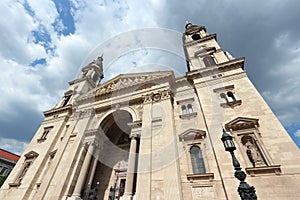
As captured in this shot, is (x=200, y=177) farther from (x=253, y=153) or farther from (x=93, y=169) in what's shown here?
(x=93, y=169)

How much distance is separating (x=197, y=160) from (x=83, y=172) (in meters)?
8.86

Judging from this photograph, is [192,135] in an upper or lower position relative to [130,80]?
lower

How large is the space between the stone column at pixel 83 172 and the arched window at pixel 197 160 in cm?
843

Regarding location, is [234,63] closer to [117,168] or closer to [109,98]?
[109,98]

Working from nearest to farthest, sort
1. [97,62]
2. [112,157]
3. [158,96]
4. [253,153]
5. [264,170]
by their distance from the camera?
[264,170]
[253,153]
[158,96]
[112,157]
[97,62]

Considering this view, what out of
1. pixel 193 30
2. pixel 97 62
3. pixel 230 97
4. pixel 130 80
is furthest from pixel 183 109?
pixel 97 62

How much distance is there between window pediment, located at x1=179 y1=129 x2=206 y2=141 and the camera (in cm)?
1077

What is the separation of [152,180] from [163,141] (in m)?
2.56

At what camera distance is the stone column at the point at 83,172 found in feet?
38.0

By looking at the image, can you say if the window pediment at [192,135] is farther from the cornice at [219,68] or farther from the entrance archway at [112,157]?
the entrance archway at [112,157]

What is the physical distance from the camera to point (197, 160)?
10.1 m

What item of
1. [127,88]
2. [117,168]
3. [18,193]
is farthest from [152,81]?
[18,193]

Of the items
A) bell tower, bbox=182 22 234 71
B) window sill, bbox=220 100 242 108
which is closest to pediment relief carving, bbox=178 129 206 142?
window sill, bbox=220 100 242 108

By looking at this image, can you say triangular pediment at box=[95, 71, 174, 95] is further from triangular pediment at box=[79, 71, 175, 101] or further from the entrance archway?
the entrance archway
